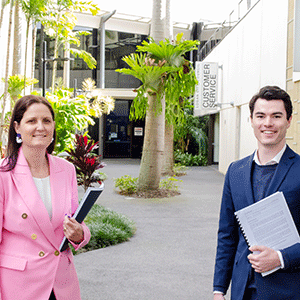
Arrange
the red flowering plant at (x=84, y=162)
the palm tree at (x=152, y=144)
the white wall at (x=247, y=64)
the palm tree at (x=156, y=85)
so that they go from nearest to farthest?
the red flowering plant at (x=84, y=162) < the palm tree at (x=156, y=85) < the white wall at (x=247, y=64) < the palm tree at (x=152, y=144)

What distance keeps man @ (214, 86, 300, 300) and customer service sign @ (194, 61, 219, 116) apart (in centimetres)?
1721

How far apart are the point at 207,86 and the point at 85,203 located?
59.1 feet

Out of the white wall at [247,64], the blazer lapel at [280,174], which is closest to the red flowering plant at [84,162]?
the white wall at [247,64]

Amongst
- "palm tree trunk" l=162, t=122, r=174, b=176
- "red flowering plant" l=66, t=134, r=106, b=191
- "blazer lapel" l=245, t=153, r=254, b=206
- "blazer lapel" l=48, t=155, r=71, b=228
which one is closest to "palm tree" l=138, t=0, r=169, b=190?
"red flowering plant" l=66, t=134, r=106, b=191

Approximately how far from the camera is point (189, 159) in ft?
74.6

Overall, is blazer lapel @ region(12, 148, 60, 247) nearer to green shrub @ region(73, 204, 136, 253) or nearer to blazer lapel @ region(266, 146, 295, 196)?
blazer lapel @ region(266, 146, 295, 196)

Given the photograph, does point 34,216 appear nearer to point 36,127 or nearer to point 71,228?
point 71,228

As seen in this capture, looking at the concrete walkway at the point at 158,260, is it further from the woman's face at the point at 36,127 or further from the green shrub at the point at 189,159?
the green shrub at the point at 189,159

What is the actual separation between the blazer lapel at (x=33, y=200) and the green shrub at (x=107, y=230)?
4138 mm

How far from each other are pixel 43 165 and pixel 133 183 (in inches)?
387

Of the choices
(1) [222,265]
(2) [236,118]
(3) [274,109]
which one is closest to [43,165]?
(1) [222,265]

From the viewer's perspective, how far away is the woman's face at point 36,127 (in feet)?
7.30

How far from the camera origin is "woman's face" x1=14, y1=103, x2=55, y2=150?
223 centimetres

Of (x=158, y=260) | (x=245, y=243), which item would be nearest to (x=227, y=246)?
(x=245, y=243)
